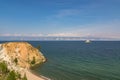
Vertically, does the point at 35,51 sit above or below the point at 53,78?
above

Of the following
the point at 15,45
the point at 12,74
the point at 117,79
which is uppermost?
the point at 15,45

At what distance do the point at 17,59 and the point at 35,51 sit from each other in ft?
41.1

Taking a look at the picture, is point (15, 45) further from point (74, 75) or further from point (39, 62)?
point (74, 75)

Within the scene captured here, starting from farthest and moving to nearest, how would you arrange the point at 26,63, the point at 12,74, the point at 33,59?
the point at 33,59
the point at 26,63
the point at 12,74

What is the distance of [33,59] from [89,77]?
118 ft

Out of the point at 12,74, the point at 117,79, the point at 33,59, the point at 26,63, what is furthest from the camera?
the point at 33,59

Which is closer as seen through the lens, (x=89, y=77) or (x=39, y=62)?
(x=89, y=77)

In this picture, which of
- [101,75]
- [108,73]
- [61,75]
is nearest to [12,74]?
[61,75]

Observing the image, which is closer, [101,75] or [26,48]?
[101,75]

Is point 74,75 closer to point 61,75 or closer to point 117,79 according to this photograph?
point 61,75

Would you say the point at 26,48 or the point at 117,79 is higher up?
the point at 26,48

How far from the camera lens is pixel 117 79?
188ft

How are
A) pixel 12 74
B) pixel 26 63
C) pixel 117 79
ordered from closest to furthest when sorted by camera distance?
pixel 12 74 < pixel 117 79 < pixel 26 63

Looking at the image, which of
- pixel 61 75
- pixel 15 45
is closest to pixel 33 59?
pixel 15 45
